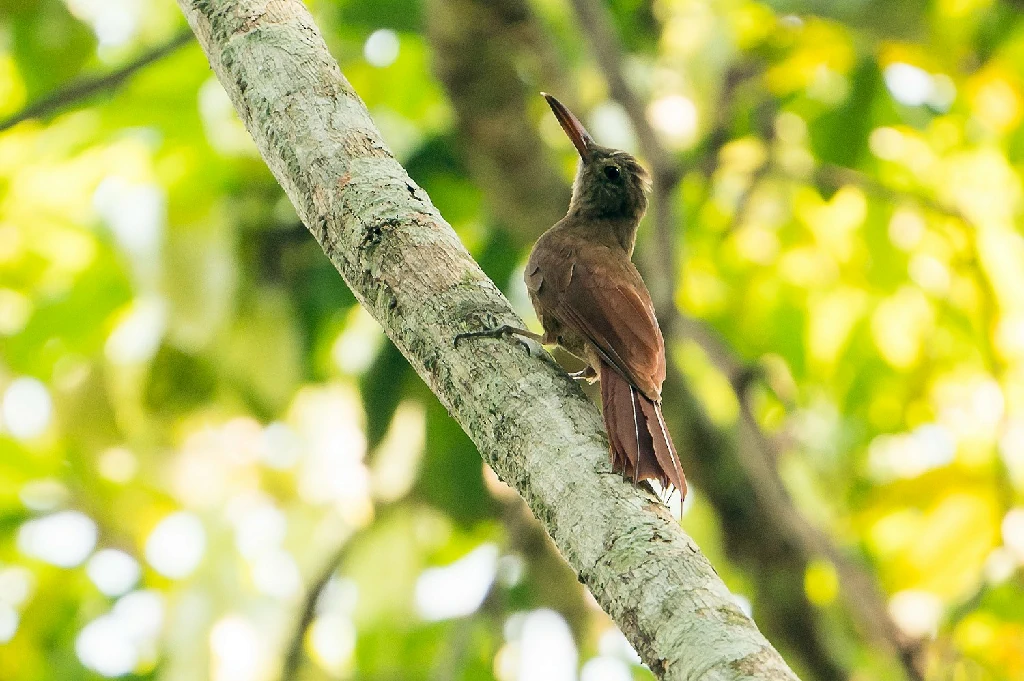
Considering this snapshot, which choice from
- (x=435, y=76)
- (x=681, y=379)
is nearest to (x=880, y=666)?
(x=681, y=379)

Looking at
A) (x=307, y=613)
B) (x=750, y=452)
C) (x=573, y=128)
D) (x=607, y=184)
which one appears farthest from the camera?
(x=307, y=613)

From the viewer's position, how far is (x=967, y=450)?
17.1ft

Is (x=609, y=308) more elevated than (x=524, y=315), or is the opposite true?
(x=524, y=315)

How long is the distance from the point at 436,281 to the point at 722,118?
9.56ft

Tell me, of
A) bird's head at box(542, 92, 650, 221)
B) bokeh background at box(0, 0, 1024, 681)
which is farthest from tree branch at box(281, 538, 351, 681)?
bird's head at box(542, 92, 650, 221)

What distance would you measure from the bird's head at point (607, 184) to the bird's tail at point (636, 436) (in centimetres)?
140

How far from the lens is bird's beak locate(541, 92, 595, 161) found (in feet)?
11.9

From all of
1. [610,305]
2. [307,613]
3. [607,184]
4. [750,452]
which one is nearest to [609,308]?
[610,305]

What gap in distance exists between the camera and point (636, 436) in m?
2.01

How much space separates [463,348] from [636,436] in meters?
0.34

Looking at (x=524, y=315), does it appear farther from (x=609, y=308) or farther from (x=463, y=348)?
(x=463, y=348)

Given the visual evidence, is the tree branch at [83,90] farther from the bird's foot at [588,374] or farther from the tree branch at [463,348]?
the bird's foot at [588,374]

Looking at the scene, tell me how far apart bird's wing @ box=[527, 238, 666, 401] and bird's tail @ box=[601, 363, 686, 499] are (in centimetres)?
6

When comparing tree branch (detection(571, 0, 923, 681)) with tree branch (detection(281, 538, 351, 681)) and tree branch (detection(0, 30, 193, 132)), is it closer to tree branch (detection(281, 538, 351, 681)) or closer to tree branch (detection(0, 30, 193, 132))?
tree branch (detection(0, 30, 193, 132))
